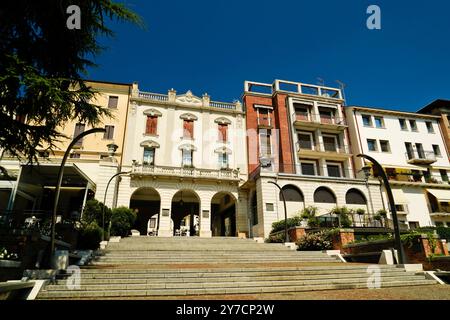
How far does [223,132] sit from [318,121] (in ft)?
32.2

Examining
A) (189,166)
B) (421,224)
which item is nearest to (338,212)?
(421,224)

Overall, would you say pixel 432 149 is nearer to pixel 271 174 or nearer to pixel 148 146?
pixel 271 174

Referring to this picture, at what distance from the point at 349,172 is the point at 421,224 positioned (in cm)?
799

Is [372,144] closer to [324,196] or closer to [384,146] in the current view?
[384,146]

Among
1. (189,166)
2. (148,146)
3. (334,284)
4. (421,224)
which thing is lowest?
(334,284)

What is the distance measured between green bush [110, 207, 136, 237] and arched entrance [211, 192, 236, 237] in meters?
9.36

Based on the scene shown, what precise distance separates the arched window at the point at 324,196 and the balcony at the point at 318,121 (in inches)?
286

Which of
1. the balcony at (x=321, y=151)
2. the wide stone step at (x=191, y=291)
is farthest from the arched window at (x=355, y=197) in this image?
the wide stone step at (x=191, y=291)

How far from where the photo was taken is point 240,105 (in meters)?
28.1

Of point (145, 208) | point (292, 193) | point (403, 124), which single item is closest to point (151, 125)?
point (145, 208)

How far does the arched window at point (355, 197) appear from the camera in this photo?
2312 centimetres

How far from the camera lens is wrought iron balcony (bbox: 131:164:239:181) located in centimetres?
2236

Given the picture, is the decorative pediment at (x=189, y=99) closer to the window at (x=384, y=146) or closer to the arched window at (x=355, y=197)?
the arched window at (x=355, y=197)

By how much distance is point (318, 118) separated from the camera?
2766cm
